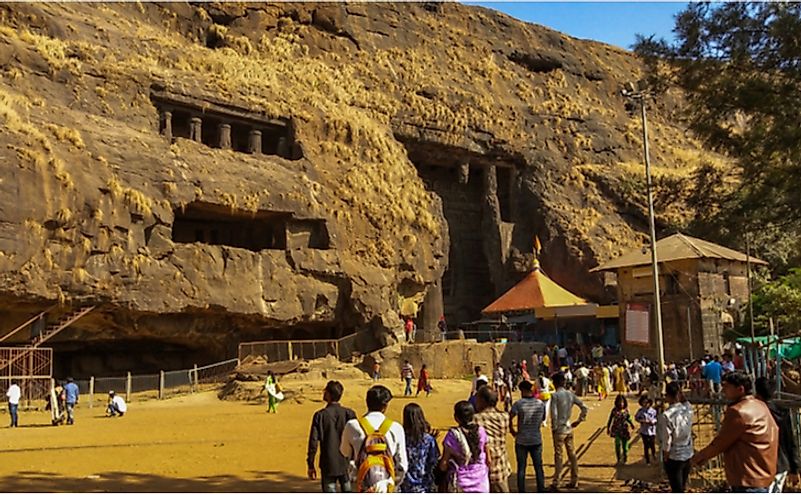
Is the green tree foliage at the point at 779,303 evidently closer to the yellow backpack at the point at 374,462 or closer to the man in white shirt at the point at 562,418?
the man in white shirt at the point at 562,418

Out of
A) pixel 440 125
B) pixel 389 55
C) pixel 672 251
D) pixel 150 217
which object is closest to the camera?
pixel 150 217

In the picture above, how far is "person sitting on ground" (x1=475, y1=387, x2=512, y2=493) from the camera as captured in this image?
7.32 m

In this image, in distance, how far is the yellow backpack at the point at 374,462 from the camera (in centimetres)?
632

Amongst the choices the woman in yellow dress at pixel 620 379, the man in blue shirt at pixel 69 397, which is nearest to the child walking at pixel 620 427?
the man in blue shirt at pixel 69 397

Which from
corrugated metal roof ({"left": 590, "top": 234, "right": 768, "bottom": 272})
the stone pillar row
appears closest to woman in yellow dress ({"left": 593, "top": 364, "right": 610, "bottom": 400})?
corrugated metal roof ({"left": 590, "top": 234, "right": 768, "bottom": 272})

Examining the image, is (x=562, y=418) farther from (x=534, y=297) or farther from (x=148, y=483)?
(x=534, y=297)

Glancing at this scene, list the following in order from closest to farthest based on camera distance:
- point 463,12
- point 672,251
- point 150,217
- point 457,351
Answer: point 150,217
point 457,351
point 672,251
point 463,12

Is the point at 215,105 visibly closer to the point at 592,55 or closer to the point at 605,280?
the point at 605,280

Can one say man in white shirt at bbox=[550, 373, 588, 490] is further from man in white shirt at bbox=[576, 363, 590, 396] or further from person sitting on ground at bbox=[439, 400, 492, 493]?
man in white shirt at bbox=[576, 363, 590, 396]

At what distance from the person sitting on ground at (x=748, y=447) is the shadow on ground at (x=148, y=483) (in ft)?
21.3

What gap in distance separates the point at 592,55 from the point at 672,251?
26.1 m

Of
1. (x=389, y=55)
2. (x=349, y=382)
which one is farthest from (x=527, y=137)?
(x=349, y=382)

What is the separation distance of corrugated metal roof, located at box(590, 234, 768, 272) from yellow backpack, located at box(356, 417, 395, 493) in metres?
31.7

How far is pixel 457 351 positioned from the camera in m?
33.2
